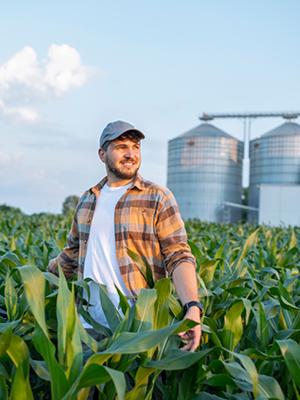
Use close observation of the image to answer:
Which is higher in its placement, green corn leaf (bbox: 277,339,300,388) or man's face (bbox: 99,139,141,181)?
man's face (bbox: 99,139,141,181)

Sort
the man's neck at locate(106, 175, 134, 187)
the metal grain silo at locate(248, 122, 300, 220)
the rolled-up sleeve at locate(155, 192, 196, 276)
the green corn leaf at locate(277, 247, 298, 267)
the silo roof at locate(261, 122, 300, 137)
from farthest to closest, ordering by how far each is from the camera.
Result: the silo roof at locate(261, 122, 300, 137), the metal grain silo at locate(248, 122, 300, 220), the green corn leaf at locate(277, 247, 298, 267), the man's neck at locate(106, 175, 134, 187), the rolled-up sleeve at locate(155, 192, 196, 276)

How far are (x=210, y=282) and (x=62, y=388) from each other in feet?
4.78

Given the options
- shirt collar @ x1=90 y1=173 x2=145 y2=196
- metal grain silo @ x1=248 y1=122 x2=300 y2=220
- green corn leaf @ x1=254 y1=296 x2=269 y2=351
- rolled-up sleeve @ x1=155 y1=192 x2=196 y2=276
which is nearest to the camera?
green corn leaf @ x1=254 y1=296 x2=269 y2=351

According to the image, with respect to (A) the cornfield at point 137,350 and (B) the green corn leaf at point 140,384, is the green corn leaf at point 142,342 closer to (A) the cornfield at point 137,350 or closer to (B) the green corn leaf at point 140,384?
(A) the cornfield at point 137,350

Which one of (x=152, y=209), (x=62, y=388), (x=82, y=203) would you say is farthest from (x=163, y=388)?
(x=82, y=203)

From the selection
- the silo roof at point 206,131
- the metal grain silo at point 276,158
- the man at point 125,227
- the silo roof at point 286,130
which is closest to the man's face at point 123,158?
the man at point 125,227

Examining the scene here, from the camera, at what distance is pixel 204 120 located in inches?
1371

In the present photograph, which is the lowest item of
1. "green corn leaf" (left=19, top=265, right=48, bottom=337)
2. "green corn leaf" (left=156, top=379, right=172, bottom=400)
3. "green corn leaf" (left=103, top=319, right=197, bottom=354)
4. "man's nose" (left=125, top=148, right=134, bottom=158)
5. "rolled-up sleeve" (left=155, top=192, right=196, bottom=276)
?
"green corn leaf" (left=156, top=379, right=172, bottom=400)

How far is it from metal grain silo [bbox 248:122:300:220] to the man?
27.9 metres

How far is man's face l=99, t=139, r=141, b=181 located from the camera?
2230 millimetres

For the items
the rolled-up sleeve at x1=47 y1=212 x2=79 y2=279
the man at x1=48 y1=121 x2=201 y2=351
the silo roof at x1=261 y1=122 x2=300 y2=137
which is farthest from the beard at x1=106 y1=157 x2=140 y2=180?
Answer: the silo roof at x1=261 y1=122 x2=300 y2=137

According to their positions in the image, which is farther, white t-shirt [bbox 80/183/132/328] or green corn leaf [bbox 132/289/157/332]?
white t-shirt [bbox 80/183/132/328]

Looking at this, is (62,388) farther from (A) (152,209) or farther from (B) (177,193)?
(B) (177,193)

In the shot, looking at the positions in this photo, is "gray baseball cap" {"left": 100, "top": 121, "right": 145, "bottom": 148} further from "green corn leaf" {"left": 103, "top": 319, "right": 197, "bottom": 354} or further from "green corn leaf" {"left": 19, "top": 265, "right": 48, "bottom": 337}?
"green corn leaf" {"left": 103, "top": 319, "right": 197, "bottom": 354}
